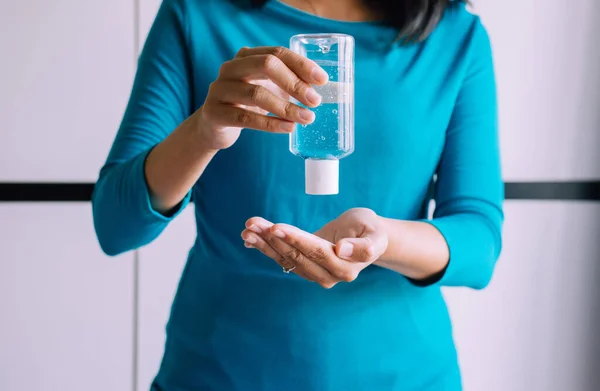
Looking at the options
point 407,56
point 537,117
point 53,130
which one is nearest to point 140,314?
point 53,130

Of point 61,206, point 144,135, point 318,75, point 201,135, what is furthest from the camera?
point 61,206

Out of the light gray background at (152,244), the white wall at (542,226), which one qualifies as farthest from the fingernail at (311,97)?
the white wall at (542,226)

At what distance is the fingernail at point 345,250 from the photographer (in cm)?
65

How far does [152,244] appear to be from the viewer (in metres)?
1.56

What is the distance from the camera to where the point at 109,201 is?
793mm

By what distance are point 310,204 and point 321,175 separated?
14cm

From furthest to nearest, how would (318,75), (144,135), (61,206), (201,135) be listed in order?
(61,206)
(144,135)
(201,135)
(318,75)

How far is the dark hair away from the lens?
2.95 feet

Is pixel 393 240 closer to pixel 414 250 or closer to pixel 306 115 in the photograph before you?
pixel 414 250

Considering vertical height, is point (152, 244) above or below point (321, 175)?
below

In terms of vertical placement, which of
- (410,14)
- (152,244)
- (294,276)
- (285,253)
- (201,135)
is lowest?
Result: (152,244)

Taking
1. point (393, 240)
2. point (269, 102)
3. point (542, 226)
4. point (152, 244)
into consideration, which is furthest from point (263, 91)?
point (542, 226)

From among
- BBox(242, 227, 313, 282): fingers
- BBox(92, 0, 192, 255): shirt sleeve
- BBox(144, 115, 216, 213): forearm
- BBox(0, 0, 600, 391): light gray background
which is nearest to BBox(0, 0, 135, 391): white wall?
BBox(0, 0, 600, 391): light gray background

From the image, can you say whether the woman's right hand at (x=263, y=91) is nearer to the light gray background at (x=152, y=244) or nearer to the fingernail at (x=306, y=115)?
the fingernail at (x=306, y=115)
